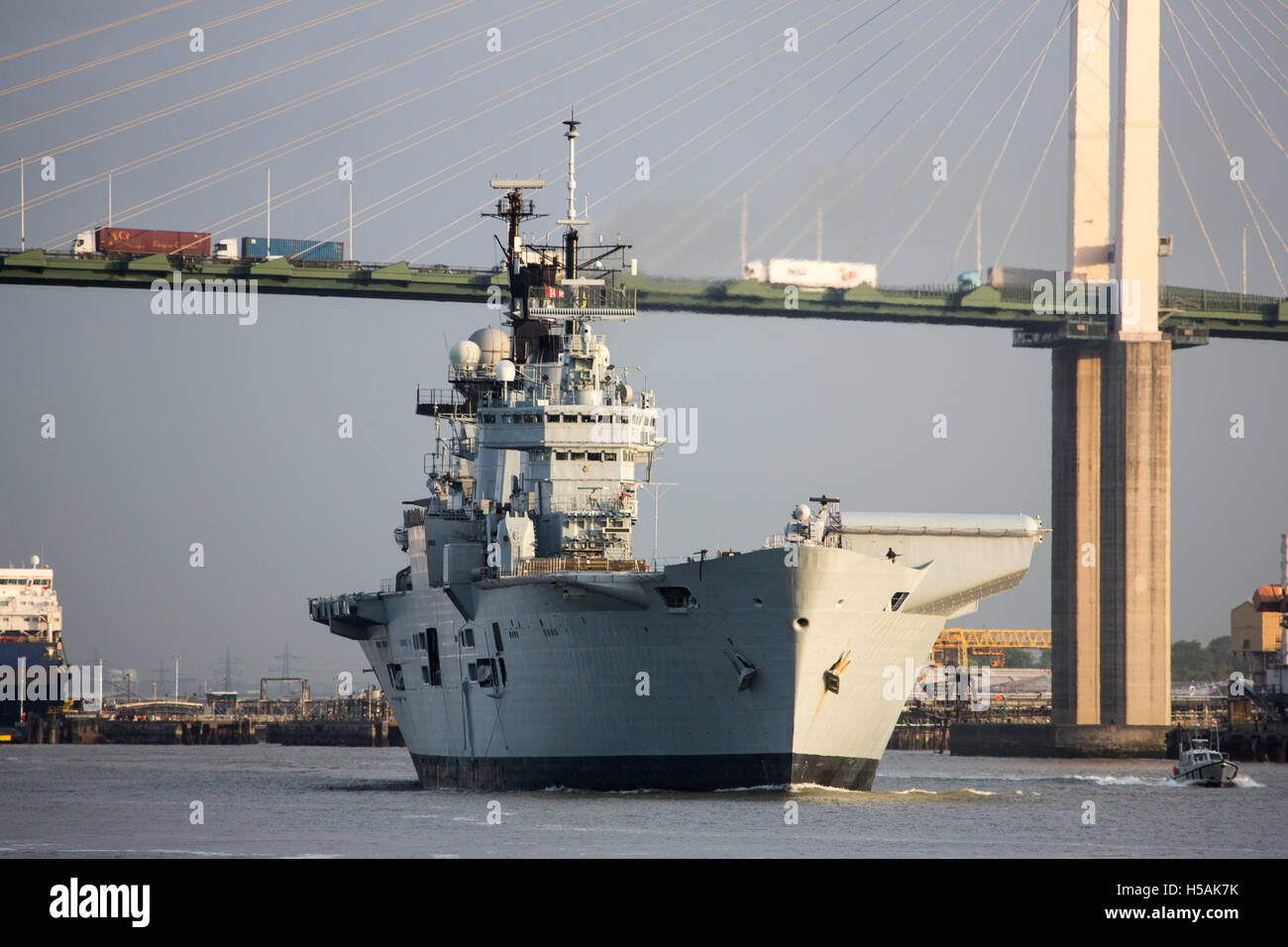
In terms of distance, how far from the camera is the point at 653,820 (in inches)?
1204

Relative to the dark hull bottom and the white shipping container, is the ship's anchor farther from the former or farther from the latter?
the white shipping container

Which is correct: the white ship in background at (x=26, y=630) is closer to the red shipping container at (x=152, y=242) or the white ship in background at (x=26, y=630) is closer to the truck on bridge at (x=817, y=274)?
the red shipping container at (x=152, y=242)

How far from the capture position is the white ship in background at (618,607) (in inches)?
1330

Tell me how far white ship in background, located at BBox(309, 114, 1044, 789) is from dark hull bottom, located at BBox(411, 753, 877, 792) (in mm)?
41

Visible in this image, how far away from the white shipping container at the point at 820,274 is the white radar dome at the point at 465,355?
2702 centimetres

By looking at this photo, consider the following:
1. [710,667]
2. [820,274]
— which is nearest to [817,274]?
[820,274]

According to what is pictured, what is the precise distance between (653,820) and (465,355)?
66.8 ft

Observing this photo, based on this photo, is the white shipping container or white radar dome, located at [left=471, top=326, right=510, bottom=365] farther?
the white shipping container

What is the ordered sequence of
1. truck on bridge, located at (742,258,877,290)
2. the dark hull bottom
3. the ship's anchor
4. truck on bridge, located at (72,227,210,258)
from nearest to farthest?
1. the ship's anchor
2. the dark hull bottom
3. truck on bridge, located at (72,227,210,258)
4. truck on bridge, located at (742,258,877,290)

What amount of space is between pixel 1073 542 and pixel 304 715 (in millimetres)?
83669

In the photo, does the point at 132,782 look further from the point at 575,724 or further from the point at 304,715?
the point at 304,715

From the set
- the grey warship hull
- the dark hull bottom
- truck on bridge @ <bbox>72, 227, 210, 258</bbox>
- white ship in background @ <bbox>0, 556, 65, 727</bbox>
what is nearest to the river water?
the dark hull bottom

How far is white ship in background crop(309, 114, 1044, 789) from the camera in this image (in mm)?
33781

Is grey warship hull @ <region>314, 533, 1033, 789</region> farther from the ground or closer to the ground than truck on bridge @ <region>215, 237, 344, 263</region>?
closer to the ground
